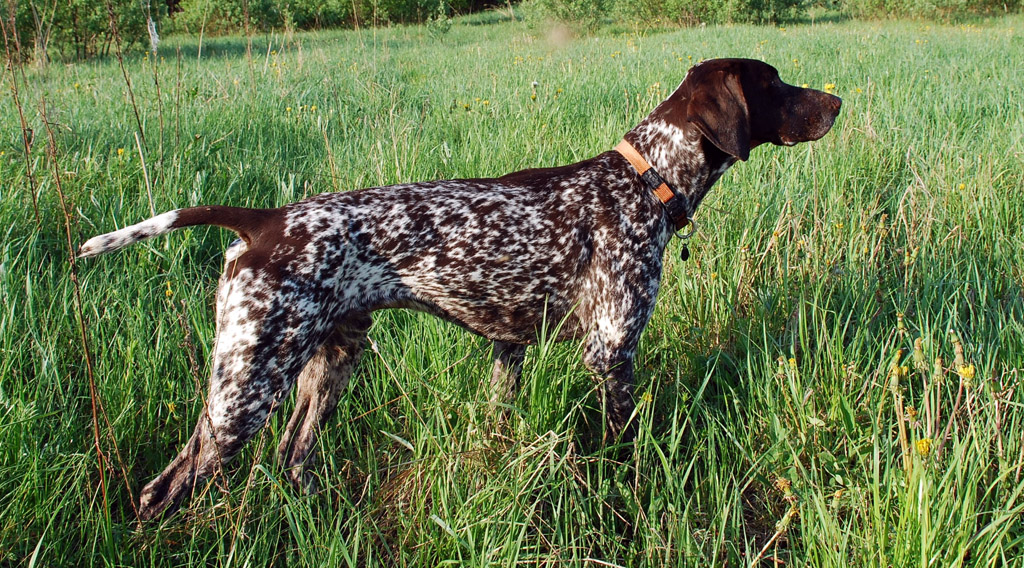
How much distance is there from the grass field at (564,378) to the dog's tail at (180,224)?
7 centimetres

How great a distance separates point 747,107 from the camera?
2586 mm

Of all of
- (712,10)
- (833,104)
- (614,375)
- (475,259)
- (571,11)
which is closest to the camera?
(475,259)

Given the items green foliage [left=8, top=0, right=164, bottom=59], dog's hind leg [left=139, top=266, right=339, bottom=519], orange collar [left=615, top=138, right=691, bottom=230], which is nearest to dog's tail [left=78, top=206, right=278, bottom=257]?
dog's hind leg [left=139, top=266, right=339, bottom=519]

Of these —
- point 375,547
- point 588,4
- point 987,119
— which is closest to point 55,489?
point 375,547

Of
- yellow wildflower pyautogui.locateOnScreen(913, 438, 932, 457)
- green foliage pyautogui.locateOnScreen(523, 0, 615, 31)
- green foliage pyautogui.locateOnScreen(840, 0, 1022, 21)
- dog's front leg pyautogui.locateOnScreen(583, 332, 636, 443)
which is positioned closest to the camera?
yellow wildflower pyautogui.locateOnScreen(913, 438, 932, 457)

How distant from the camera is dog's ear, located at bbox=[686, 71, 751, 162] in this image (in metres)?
2.46

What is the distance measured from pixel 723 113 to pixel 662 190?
13.6 inches

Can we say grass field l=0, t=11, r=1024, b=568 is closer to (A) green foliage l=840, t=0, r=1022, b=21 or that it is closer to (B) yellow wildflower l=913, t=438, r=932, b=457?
(B) yellow wildflower l=913, t=438, r=932, b=457

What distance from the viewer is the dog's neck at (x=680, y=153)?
2.69 metres

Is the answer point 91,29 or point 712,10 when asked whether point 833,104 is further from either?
point 712,10

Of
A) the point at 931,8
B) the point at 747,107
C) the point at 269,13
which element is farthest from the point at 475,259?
the point at 931,8

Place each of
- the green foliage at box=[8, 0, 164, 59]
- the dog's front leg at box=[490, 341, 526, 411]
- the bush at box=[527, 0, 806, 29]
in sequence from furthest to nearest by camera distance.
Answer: the bush at box=[527, 0, 806, 29]
the green foliage at box=[8, 0, 164, 59]
the dog's front leg at box=[490, 341, 526, 411]

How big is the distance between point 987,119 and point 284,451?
5761mm

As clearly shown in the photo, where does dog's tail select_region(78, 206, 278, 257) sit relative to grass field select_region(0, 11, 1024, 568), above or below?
above
